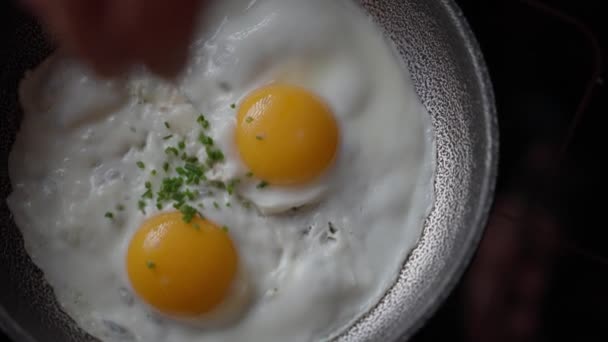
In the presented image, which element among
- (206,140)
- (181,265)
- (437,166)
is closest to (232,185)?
(206,140)

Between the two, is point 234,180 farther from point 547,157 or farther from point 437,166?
point 547,157

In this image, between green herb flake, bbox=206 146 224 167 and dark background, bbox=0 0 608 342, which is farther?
dark background, bbox=0 0 608 342

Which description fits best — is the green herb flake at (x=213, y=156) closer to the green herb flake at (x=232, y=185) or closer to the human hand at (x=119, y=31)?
the green herb flake at (x=232, y=185)

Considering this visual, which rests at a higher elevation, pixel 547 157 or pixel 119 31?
pixel 119 31

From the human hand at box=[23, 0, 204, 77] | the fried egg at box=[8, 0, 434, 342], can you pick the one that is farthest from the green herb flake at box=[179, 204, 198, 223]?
the human hand at box=[23, 0, 204, 77]

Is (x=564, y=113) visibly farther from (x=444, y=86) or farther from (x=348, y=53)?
(x=348, y=53)

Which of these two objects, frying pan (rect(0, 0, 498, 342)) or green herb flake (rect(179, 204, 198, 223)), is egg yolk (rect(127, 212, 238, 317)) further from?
frying pan (rect(0, 0, 498, 342))

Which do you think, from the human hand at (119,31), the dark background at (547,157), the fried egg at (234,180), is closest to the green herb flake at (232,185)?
the fried egg at (234,180)

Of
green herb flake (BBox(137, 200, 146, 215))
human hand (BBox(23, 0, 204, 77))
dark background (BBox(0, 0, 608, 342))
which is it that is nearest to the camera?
green herb flake (BBox(137, 200, 146, 215))
